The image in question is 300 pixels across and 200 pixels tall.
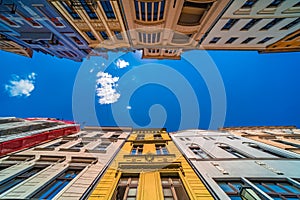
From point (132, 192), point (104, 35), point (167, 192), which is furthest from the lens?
point (104, 35)

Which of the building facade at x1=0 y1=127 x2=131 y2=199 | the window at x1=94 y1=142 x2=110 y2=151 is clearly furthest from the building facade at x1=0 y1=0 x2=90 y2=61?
the window at x1=94 y1=142 x2=110 y2=151

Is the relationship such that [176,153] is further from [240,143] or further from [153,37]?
[153,37]

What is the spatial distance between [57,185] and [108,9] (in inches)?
641

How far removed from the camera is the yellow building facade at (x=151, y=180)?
9.74 meters

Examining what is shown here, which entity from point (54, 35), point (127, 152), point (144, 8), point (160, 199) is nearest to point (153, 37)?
point (144, 8)

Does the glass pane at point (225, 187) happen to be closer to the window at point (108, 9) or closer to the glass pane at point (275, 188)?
the glass pane at point (275, 188)

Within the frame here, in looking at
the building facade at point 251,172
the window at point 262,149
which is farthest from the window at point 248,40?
the building facade at point 251,172

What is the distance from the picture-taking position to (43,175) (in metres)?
11.0

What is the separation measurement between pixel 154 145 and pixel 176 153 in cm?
408

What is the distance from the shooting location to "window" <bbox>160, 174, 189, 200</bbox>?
32.8 feet

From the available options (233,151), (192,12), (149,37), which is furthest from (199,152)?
(149,37)

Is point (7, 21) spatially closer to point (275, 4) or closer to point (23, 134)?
point (23, 134)

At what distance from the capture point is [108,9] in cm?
1717

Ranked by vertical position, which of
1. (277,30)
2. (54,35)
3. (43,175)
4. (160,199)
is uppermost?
(54,35)
